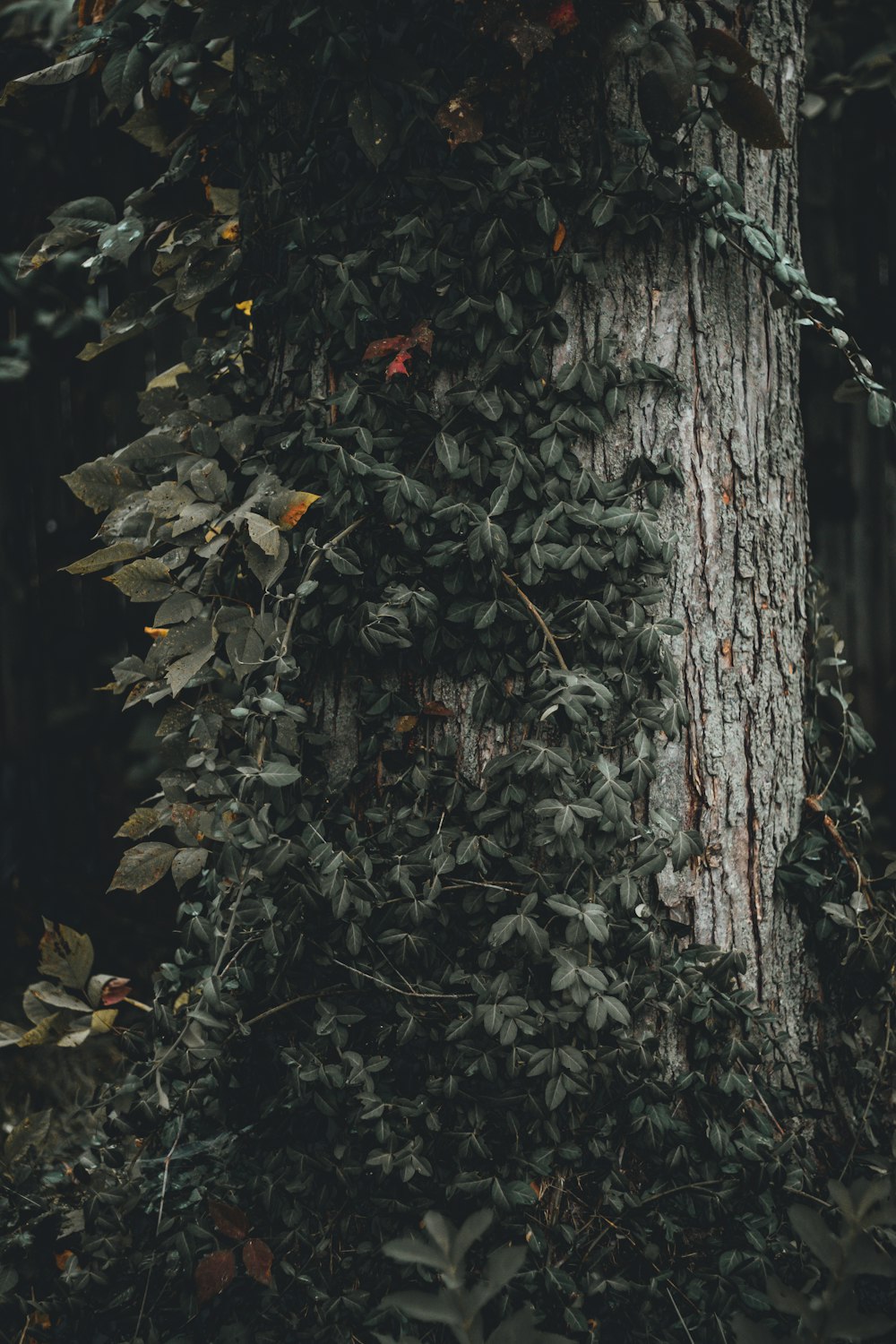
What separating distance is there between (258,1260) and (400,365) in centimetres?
138

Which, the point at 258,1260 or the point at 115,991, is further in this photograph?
the point at 115,991

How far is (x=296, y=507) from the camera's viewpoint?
4.73 feet

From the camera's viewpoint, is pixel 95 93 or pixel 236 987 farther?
pixel 95 93

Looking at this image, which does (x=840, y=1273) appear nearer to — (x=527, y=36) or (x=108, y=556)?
(x=108, y=556)

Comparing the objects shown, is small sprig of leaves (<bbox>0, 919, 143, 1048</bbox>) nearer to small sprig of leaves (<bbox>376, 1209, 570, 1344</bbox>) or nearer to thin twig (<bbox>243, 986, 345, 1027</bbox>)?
thin twig (<bbox>243, 986, 345, 1027</bbox>)

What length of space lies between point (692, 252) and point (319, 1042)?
1434mm

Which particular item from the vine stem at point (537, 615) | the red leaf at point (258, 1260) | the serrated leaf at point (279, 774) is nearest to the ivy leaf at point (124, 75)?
the vine stem at point (537, 615)

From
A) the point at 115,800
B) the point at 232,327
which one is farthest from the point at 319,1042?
the point at 115,800

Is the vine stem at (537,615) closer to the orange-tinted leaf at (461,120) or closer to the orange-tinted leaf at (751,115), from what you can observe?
the orange-tinted leaf at (461,120)

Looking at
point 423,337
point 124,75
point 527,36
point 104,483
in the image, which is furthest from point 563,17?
point 104,483

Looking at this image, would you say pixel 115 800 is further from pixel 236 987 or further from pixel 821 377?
pixel 821 377

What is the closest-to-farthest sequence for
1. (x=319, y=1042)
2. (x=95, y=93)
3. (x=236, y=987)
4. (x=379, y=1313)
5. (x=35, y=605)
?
(x=379, y=1313) < (x=319, y=1042) < (x=236, y=987) < (x=95, y=93) < (x=35, y=605)

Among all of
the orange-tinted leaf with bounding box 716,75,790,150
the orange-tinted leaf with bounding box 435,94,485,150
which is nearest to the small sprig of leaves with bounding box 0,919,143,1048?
the orange-tinted leaf with bounding box 435,94,485,150

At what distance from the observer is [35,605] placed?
3.59 meters
